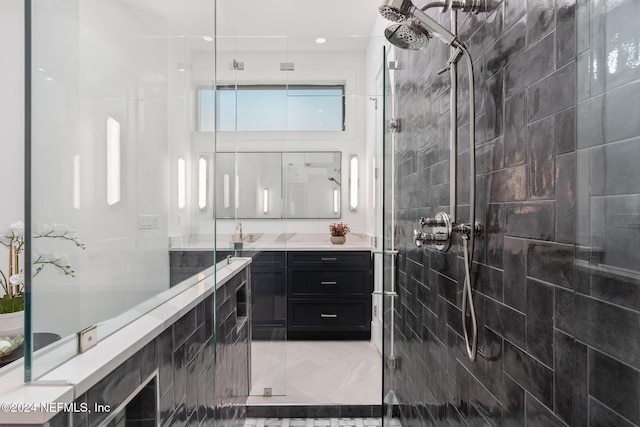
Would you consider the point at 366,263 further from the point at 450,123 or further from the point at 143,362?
the point at 143,362

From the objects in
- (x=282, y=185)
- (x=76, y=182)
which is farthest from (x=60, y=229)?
(x=282, y=185)

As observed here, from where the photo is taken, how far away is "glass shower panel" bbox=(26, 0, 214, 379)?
73cm

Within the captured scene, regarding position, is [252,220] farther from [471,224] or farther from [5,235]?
[471,224]

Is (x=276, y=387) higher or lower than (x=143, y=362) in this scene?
lower

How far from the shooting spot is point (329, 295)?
3.27 m

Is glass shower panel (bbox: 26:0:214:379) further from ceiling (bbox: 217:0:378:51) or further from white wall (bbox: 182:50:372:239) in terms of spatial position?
ceiling (bbox: 217:0:378:51)

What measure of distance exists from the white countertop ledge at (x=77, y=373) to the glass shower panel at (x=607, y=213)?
96cm

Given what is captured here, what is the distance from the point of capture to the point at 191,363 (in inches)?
49.7

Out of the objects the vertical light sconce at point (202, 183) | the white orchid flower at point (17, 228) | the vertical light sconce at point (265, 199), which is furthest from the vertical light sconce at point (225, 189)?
the white orchid flower at point (17, 228)

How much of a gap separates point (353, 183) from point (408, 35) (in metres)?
2.39

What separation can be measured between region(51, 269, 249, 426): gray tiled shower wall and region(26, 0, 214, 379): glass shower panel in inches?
4.6

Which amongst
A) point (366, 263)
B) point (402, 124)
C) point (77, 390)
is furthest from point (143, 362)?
point (366, 263)

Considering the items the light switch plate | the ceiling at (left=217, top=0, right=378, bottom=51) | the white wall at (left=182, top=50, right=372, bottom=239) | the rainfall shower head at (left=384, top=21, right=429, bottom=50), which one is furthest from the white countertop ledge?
the ceiling at (left=217, top=0, right=378, bottom=51)

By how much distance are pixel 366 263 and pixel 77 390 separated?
280cm
